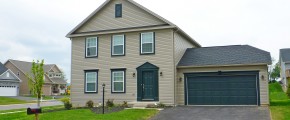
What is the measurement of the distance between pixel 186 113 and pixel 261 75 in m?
5.60

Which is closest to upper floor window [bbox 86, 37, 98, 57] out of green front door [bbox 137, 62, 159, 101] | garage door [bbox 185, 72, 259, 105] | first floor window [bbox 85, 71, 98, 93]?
first floor window [bbox 85, 71, 98, 93]

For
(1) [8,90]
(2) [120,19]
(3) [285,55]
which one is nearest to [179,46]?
(2) [120,19]

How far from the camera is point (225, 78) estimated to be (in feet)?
65.1

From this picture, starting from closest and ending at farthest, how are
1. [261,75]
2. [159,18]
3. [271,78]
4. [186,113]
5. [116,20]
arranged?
[186,113], [261,75], [159,18], [116,20], [271,78]

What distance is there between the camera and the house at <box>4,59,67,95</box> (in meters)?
56.9

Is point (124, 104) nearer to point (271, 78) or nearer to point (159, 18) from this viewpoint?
point (159, 18)

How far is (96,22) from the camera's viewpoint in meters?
22.9

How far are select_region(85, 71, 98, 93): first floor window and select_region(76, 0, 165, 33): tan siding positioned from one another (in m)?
3.12

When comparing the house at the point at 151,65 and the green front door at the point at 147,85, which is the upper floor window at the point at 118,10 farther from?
the green front door at the point at 147,85

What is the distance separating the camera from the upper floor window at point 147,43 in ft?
68.6

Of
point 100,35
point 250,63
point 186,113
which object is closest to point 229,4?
point 250,63

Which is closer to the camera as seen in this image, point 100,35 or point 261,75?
point 261,75

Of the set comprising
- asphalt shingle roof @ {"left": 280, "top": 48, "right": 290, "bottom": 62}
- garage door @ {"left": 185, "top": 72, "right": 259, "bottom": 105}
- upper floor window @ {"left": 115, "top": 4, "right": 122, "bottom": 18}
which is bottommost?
garage door @ {"left": 185, "top": 72, "right": 259, "bottom": 105}

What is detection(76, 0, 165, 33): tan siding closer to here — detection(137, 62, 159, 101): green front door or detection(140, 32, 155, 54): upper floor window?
detection(140, 32, 155, 54): upper floor window
